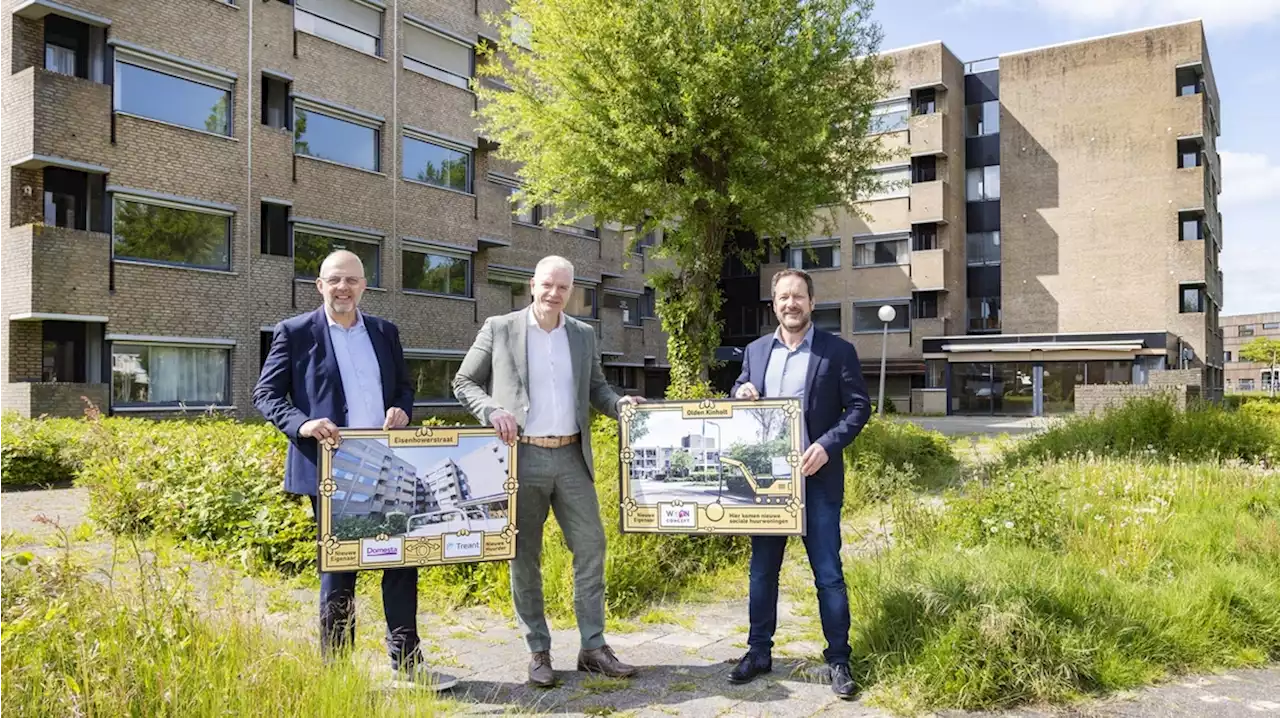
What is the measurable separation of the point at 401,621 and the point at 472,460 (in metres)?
0.88

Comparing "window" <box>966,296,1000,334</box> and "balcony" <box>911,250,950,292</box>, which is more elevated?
"balcony" <box>911,250,950,292</box>

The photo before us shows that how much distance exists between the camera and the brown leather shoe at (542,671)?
15.2ft

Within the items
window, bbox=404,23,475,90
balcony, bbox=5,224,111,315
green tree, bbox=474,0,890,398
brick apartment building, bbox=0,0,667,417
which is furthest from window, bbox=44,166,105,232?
window, bbox=404,23,475,90

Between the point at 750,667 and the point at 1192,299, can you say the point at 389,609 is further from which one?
the point at 1192,299

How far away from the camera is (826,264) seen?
41750 mm

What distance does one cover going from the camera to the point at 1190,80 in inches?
1542

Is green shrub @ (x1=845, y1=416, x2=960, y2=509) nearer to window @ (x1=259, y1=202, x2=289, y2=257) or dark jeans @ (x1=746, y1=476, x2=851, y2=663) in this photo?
dark jeans @ (x1=746, y1=476, x2=851, y2=663)

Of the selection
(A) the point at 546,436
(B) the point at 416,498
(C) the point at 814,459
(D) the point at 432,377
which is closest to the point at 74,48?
(D) the point at 432,377

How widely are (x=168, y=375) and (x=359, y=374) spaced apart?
1749cm

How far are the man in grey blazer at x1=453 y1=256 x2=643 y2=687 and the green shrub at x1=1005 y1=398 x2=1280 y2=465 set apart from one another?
349 inches

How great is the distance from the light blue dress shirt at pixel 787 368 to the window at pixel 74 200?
60.0 feet

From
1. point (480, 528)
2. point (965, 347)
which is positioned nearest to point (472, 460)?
point (480, 528)

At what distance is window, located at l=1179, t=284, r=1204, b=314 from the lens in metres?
38.1

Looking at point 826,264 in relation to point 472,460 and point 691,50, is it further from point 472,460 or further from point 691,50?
point 472,460
